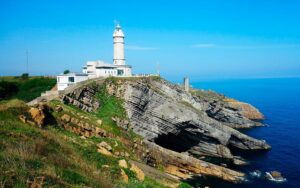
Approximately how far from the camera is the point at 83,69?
214 ft

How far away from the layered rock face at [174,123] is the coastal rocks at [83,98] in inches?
211

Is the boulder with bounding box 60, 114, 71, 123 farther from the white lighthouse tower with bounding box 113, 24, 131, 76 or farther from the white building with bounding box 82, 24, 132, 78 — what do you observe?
the white lighthouse tower with bounding box 113, 24, 131, 76

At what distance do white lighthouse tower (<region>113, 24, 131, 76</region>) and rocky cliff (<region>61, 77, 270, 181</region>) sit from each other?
26.3 ft

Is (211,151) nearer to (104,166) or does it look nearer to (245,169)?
(245,169)

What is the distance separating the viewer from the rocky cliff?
47688 millimetres

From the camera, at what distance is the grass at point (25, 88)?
195 feet

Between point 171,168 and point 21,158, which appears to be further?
point 171,168

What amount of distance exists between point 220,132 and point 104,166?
3924cm

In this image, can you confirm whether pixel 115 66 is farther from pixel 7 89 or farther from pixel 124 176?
pixel 124 176

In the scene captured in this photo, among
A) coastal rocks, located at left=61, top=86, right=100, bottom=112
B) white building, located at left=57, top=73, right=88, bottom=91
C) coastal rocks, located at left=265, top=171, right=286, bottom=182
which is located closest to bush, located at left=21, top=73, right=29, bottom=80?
white building, located at left=57, top=73, right=88, bottom=91

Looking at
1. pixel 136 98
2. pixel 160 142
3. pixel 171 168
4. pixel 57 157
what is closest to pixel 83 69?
pixel 136 98

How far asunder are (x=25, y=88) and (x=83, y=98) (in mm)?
24027

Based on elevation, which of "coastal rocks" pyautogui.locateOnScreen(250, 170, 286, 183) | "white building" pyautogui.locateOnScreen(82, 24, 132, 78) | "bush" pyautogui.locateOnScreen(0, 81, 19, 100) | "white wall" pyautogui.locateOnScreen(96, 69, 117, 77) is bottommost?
"coastal rocks" pyautogui.locateOnScreen(250, 170, 286, 183)

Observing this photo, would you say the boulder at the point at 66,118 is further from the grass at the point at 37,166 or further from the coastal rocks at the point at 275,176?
the coastal rocks at the point at 275,176
